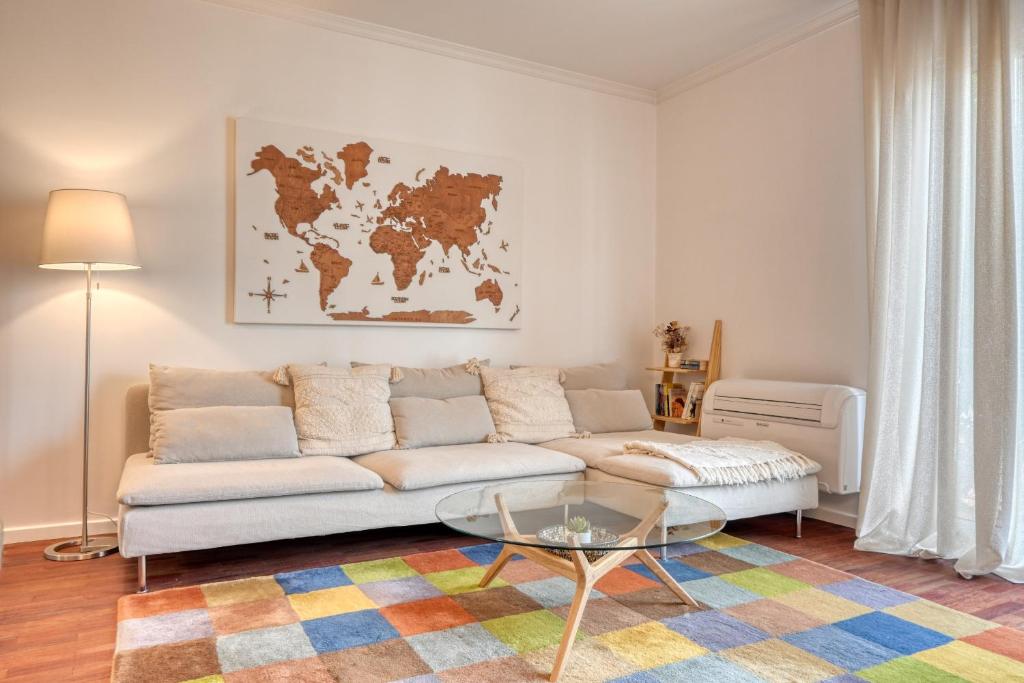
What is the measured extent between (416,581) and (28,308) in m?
2.25

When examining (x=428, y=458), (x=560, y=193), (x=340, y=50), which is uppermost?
(x=340, y=50)

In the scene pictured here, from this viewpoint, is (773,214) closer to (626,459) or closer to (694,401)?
(694,401)

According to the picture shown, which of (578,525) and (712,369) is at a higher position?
(712,369)

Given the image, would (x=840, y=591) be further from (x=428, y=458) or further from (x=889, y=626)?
(x=428, y=458)

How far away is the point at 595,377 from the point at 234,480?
2.35 m

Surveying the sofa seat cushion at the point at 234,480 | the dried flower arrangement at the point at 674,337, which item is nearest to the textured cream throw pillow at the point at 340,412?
the sofa seat cushion at the point at 234,480

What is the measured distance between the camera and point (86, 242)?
3217mm

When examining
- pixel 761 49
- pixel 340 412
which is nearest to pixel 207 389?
pixel 340 412

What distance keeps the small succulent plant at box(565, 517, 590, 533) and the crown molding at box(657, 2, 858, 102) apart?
3098mm

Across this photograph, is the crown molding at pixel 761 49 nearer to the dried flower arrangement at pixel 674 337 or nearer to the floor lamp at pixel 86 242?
the dried flower arrangement at pixel 674 337

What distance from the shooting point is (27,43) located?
346 centimetres

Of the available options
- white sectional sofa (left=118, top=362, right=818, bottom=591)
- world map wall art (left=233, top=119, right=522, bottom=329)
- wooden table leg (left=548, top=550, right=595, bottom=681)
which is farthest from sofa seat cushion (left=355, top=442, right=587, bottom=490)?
wooden table leg (left=548, top=550, right=595, bottom=681)

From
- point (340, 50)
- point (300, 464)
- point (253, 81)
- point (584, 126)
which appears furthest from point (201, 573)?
point (584, 126)

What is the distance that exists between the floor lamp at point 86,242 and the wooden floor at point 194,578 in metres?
0.14
